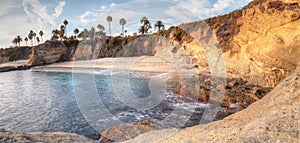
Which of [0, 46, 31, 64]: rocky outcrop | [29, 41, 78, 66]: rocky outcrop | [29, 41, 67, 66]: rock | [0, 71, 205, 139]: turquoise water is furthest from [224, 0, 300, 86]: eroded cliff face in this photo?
[0, 46, 31, 64]: rocky outcrop

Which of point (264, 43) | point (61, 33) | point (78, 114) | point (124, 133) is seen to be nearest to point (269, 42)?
point (264, 43)

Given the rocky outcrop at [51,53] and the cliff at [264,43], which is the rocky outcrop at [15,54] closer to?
the rocky outcrop at [51,53]

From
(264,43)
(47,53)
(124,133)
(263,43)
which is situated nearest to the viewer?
(124,133)

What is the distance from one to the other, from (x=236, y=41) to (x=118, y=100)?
1251cm

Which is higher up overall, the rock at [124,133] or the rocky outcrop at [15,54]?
the rocky outcrop at [15,54]

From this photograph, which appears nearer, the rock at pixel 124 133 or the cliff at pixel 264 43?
→ the rock at pixel 124 133

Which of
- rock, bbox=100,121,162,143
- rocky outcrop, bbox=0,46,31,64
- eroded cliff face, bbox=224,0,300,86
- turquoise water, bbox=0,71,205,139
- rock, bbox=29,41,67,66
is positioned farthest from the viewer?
rocky outcrop, bbox=0,46,31,64

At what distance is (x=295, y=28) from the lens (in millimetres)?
10461

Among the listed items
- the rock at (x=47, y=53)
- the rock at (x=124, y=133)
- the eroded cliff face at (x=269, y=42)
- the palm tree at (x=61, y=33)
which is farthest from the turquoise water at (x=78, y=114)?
the palm tree at (x=61, y=33)

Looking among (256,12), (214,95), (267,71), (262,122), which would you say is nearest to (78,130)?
(262,122)

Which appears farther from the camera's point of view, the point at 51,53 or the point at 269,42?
the point at 51,53

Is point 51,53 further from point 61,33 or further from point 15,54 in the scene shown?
point 15,54

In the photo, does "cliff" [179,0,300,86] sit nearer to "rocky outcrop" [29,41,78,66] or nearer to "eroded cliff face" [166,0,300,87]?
"eroded cliff face" [166,0,300,87]

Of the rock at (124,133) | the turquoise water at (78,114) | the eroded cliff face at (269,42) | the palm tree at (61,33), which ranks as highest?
the palm tree at (61,33)
